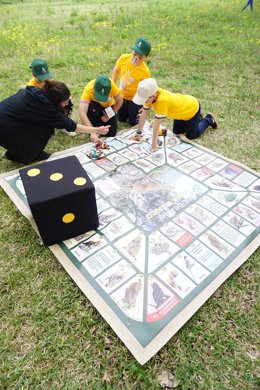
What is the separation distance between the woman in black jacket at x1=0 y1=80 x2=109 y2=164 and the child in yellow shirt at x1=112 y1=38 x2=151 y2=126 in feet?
2.25

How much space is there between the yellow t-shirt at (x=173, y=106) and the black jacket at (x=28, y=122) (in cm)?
76

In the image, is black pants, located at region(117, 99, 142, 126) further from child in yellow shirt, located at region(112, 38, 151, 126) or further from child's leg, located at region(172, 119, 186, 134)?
child's leg, located at region(172, 119, 186, 134)

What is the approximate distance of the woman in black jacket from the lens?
2.21 metres

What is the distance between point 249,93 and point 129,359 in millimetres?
3566

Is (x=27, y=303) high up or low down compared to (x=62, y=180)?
down

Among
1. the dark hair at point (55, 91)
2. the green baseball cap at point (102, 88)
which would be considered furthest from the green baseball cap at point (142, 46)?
the dark hair at point (55, 91)

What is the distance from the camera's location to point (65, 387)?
1.29 meters

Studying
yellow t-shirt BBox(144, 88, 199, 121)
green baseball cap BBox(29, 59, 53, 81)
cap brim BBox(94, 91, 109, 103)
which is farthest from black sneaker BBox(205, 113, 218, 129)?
green baseball cap BBox(29, 59, 53, 81)

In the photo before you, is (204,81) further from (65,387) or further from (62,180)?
(65,387)

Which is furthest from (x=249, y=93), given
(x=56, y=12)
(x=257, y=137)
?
(x=56, y=12)

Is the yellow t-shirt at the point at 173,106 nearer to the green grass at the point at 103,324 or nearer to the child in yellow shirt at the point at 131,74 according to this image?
the green grass at the point at 103,324

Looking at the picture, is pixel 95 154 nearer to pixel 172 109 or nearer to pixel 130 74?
pixel 172 109

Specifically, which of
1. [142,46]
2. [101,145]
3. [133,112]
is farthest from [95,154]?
[142,46]

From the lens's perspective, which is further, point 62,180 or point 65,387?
point 62,180
